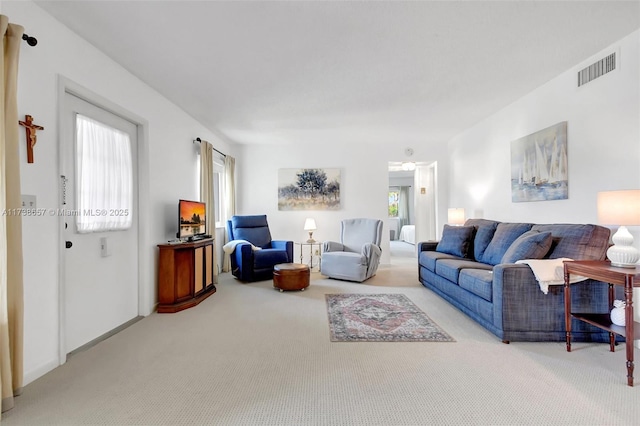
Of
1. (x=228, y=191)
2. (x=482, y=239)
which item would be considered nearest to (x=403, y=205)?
(x=228, y=191)

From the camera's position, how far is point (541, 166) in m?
Result: 3.53

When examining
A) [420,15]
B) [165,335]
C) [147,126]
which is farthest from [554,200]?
[147,126]

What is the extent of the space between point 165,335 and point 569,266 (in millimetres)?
3400

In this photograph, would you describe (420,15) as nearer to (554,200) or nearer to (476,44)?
(476,44)

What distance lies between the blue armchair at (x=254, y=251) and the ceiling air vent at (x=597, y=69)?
4.26m

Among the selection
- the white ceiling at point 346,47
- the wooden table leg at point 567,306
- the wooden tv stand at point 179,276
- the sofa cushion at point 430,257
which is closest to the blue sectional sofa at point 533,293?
the wooden table leg at point 567,306

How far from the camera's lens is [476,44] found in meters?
2.63

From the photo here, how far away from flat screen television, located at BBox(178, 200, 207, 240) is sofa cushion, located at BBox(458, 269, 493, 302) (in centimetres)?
320

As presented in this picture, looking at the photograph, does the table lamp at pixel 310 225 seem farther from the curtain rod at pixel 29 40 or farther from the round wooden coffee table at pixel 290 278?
the curtain rod at pixel 29 40

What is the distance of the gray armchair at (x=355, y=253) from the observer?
4.86 m

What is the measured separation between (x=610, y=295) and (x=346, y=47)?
2.99 m

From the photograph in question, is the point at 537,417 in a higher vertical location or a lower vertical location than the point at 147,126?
lower

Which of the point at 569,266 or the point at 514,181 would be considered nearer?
the point at 569,266

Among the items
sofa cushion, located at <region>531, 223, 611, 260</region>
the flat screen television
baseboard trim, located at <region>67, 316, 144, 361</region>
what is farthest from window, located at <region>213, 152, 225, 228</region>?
sofa cushion, located at <region>531, 223, 611, 260</region>
